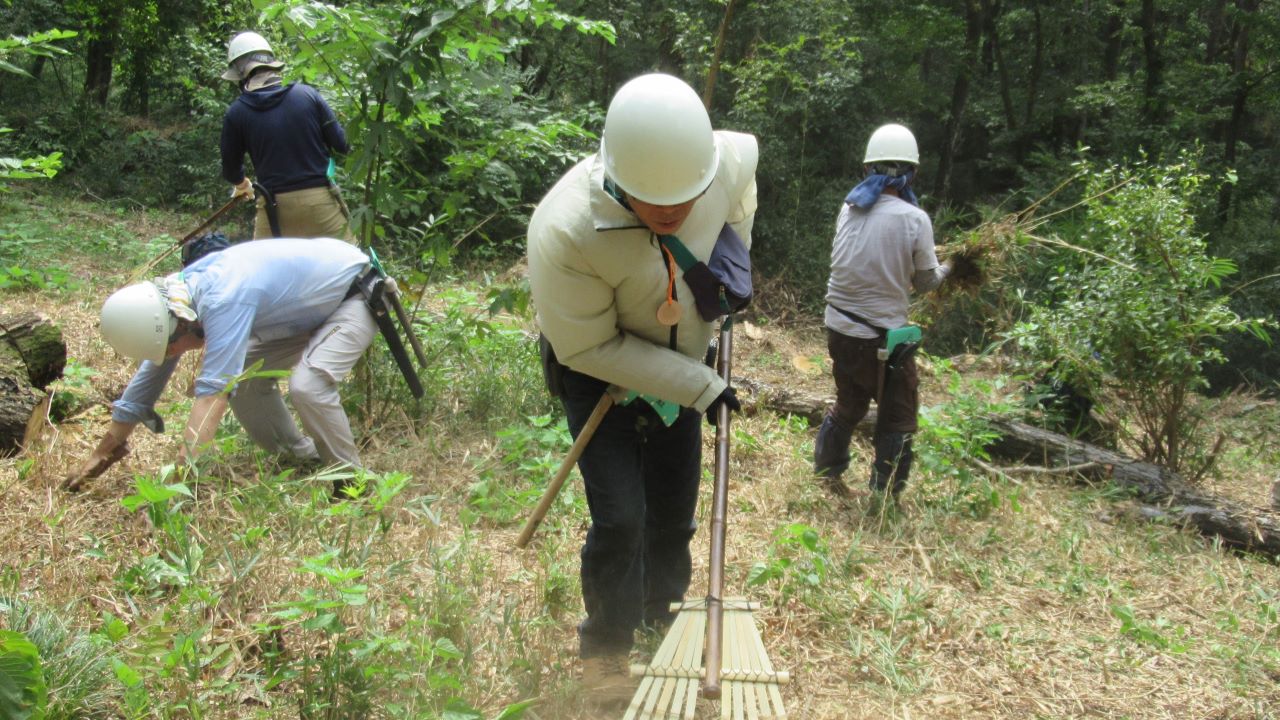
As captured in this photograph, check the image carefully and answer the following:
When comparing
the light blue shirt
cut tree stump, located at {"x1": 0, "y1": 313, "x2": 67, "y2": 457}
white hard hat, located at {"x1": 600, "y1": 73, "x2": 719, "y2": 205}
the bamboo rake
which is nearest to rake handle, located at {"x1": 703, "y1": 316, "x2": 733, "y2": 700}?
the bamboo rake

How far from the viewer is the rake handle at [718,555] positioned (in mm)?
2354

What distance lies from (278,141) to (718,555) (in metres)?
3.55

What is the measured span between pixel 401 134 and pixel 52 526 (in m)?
2.26

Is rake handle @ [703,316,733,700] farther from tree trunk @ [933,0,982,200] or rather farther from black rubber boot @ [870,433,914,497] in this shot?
tree trunk @ [933,0,982,200]

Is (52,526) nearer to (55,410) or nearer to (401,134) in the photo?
(55,410)

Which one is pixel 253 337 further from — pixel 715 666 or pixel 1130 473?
pixel 1130 473

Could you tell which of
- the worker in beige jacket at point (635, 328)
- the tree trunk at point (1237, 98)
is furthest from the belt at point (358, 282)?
the tree trunk at point (1237, 98)

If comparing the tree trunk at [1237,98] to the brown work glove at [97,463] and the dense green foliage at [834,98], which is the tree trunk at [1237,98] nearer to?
the dense green foliage at [834,98]

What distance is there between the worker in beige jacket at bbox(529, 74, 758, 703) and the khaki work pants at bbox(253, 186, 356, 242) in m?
2.83

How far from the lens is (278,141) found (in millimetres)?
4820

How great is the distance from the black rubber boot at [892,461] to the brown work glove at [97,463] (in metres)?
3.51

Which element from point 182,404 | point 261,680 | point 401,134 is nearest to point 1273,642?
point 261,680

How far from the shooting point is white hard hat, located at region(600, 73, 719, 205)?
7.23 ft

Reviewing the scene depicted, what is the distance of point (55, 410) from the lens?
427 centimetres
